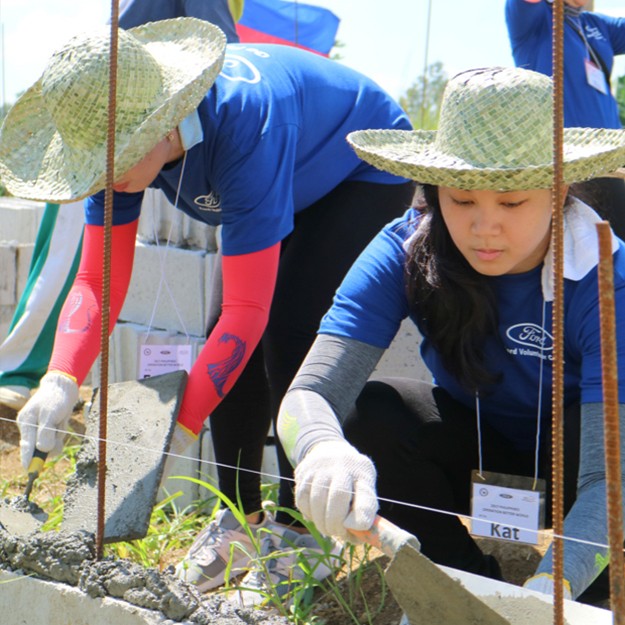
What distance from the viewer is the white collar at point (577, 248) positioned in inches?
73.2

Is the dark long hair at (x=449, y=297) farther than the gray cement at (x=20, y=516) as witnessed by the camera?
No

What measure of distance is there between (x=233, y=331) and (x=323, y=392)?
0.29m

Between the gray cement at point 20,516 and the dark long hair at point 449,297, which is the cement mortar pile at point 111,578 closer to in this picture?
the gray cement at point 20,516

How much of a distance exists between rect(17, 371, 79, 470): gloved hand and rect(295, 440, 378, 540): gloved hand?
2.21 ft

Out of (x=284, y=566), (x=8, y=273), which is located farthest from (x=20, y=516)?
(x=8, y=273)

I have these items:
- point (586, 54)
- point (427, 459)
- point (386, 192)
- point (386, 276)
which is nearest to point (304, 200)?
point (386, 192)

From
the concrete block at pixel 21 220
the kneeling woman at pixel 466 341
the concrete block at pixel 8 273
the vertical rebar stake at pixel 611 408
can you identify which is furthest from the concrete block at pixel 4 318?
the vertical rebar stake at pixel 611 408

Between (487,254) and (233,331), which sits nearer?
(487,254)

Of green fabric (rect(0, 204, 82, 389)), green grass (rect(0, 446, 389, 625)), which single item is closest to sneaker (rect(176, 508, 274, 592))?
green grass (rect(0, 446, 389, 625))

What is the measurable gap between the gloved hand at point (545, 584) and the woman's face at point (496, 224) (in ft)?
1.80

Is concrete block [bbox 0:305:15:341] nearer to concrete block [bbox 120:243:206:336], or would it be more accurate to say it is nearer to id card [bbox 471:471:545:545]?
concrete block [bbox 120:243:206:336]

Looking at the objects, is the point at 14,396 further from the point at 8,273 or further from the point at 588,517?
the point at 588,517

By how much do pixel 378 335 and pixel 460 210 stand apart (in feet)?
1.05

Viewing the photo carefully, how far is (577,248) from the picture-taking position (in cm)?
188
